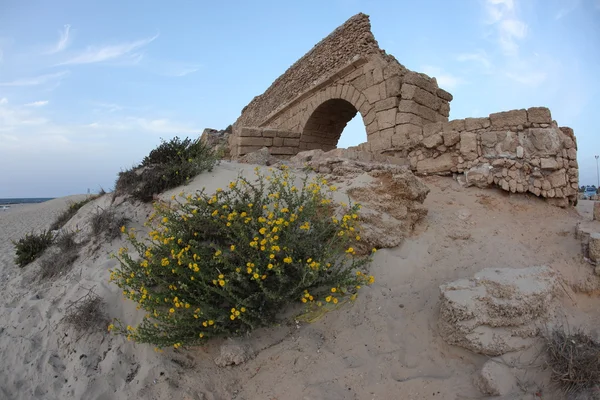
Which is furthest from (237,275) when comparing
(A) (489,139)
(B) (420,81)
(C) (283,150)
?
(C) (283,150)

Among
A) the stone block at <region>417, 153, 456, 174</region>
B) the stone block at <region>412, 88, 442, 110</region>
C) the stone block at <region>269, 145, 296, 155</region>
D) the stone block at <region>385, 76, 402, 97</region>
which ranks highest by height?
the stone block at <region>385, 76, 402, 97</region>

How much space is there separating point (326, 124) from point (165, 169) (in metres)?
7.11

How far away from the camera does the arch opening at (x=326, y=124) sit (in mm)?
10477

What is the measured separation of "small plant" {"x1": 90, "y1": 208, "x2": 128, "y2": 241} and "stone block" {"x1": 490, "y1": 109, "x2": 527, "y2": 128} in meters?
5.26

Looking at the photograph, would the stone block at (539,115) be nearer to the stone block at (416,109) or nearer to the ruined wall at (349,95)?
the ruined wall at (349,95)

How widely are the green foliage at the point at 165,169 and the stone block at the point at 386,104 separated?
3.94 meters

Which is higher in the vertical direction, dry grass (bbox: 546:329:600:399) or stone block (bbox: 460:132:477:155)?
stone block (bbox: 460:132:477:155)

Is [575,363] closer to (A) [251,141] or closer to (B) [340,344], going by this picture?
(B) [340,344]

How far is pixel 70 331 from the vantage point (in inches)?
127

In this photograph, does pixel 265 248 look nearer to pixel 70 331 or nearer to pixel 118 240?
pixel 70 331

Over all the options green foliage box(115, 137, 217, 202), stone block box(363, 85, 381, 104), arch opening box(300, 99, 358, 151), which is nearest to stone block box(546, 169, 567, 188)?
stone block box(363, 85, 381, 104)

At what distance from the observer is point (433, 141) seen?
17.9ft

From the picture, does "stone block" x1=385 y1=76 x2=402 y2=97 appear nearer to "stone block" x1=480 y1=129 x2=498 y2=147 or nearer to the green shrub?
"stone block" x1=480 y1=129 x2=498 y2=147

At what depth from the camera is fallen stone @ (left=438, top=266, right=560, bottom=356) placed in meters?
2.29
